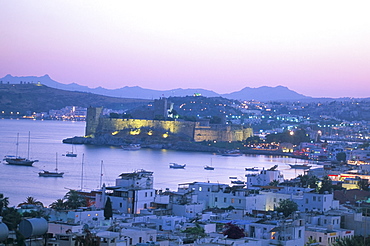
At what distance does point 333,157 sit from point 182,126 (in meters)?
14.2

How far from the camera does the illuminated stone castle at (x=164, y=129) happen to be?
4697cm

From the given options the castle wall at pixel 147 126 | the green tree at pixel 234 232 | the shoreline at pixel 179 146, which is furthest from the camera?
the castle wall at pixel 147 126

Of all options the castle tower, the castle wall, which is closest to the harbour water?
the castle wall

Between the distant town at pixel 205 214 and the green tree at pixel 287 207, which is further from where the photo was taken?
the green tree at pixel 287 207

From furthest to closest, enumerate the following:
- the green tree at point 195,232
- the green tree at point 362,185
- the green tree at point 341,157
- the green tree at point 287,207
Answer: the green tree at point 341,157
the green tree at point 362,185
the green tree at point 287,207
the green tree at point 195,232

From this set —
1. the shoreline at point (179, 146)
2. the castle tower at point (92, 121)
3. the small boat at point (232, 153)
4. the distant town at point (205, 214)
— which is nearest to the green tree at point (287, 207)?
the distant town at point (205, 214)

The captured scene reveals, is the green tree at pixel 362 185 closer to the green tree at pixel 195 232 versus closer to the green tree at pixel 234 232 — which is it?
the green tree at pixel 195 232

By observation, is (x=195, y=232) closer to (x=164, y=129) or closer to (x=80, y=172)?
(x=80, y=172)

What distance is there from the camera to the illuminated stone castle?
1849 inches

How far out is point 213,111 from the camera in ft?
240

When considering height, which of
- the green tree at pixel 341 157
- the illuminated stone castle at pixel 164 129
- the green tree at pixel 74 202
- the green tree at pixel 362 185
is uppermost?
the illuminated stone castle at pixel 164 129

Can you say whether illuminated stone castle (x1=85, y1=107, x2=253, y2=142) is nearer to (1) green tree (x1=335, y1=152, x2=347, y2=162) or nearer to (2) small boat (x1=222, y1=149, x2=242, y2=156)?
(2) small boat (x1=222, y1=149, x2=242, y2=156)

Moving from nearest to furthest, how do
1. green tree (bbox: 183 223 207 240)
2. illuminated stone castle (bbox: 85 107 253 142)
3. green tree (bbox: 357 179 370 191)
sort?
green tree (bbox: 183 223 207 240)
green tree (bbox: 357 179 370 191)
illuminated stone castle (bbox: 85 107 253 142)

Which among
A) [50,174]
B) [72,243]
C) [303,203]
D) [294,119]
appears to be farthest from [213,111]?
[72,243]
